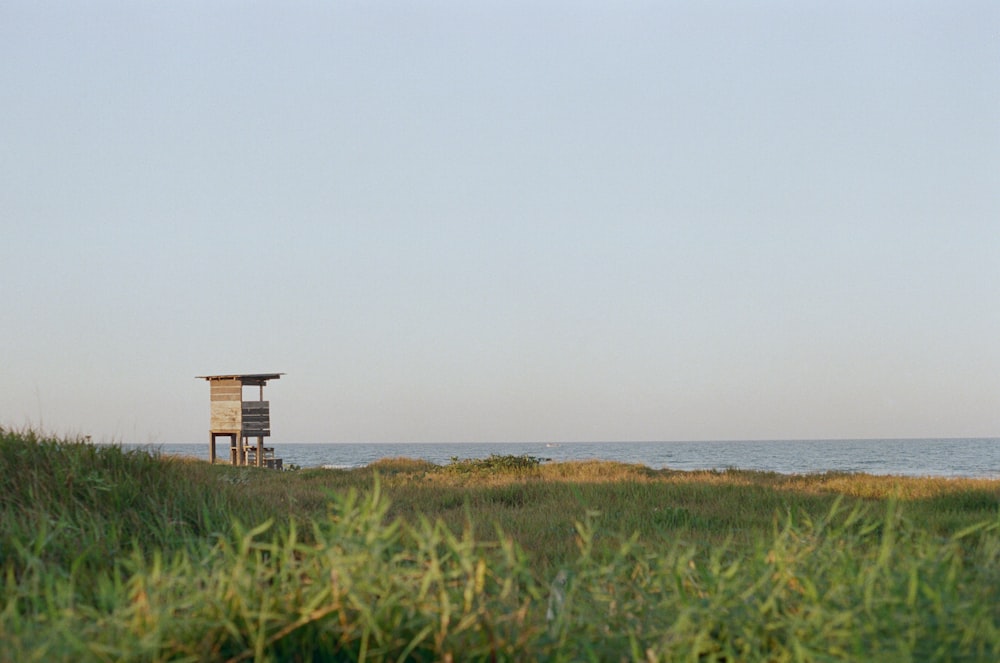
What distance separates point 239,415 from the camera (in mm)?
31906

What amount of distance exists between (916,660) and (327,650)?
5.59ft

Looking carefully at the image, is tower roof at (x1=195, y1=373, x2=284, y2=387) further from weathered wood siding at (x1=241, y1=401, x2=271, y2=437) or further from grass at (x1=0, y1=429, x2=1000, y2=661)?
grass at (x1=0, y1=429, x2=1000, y2=661)

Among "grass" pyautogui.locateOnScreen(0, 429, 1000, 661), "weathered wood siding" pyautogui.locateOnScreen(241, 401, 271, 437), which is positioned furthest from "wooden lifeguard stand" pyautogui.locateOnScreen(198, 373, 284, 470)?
"grass" pyautogui.locateOnScreen(0, 429, 1000, 661)

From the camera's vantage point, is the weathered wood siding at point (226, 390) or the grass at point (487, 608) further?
the weathered wood siding at point (226, 390)

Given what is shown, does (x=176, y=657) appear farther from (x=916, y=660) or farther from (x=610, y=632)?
(x=916, y=660)

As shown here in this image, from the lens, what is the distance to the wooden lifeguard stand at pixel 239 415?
104 feet

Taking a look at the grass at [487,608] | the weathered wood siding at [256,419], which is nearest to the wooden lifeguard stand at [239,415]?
the weathered wood siding at [256,419]

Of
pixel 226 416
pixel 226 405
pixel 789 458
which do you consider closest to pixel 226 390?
pixel 226 405

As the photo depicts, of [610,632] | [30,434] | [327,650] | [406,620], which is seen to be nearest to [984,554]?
[610,632]

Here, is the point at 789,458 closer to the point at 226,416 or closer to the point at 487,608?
the point at 226,416

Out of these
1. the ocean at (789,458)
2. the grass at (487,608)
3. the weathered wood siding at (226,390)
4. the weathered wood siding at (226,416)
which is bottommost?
the ocean at (789,458)

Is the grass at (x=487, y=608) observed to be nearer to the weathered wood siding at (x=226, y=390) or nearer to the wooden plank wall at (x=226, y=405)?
the wooden plank wall at (x=226, y=405)

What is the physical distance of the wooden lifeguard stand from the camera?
3184 centimetres

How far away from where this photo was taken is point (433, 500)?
10.3 m
